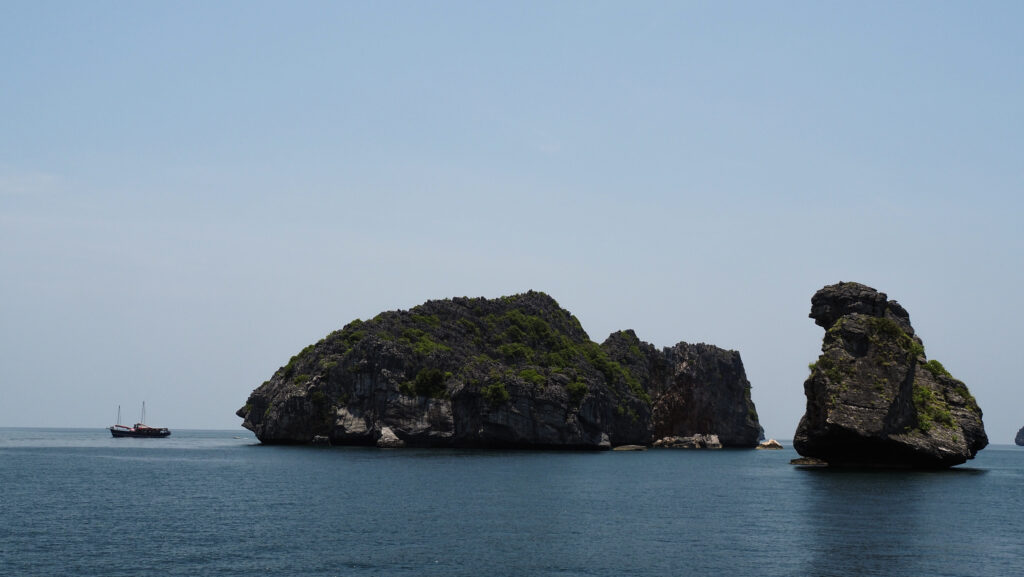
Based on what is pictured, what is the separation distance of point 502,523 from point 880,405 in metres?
58.5

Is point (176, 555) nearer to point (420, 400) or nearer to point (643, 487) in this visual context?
point (643, 487)

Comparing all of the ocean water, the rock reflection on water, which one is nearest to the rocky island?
the ocean water

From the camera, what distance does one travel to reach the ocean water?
155 ft

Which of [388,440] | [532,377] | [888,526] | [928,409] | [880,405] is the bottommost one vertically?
[888,526]

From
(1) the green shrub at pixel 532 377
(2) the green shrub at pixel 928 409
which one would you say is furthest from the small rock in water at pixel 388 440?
(2) the green shrub at pixel 928 409

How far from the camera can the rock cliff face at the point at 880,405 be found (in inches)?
3969

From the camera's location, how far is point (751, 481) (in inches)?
3974

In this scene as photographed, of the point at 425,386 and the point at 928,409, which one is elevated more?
the point at 425,386

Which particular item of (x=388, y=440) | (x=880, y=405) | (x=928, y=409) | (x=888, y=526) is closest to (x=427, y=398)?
(x=388, y=440)

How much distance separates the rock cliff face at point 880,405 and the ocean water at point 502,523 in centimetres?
379

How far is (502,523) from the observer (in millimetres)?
62875

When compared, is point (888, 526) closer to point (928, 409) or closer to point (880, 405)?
point (880, 405)

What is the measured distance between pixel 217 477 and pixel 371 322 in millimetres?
95313

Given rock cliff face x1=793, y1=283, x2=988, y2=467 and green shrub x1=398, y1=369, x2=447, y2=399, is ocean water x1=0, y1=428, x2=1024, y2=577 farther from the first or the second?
green shrub x1=398, y1=369, x2=447, y2=399
